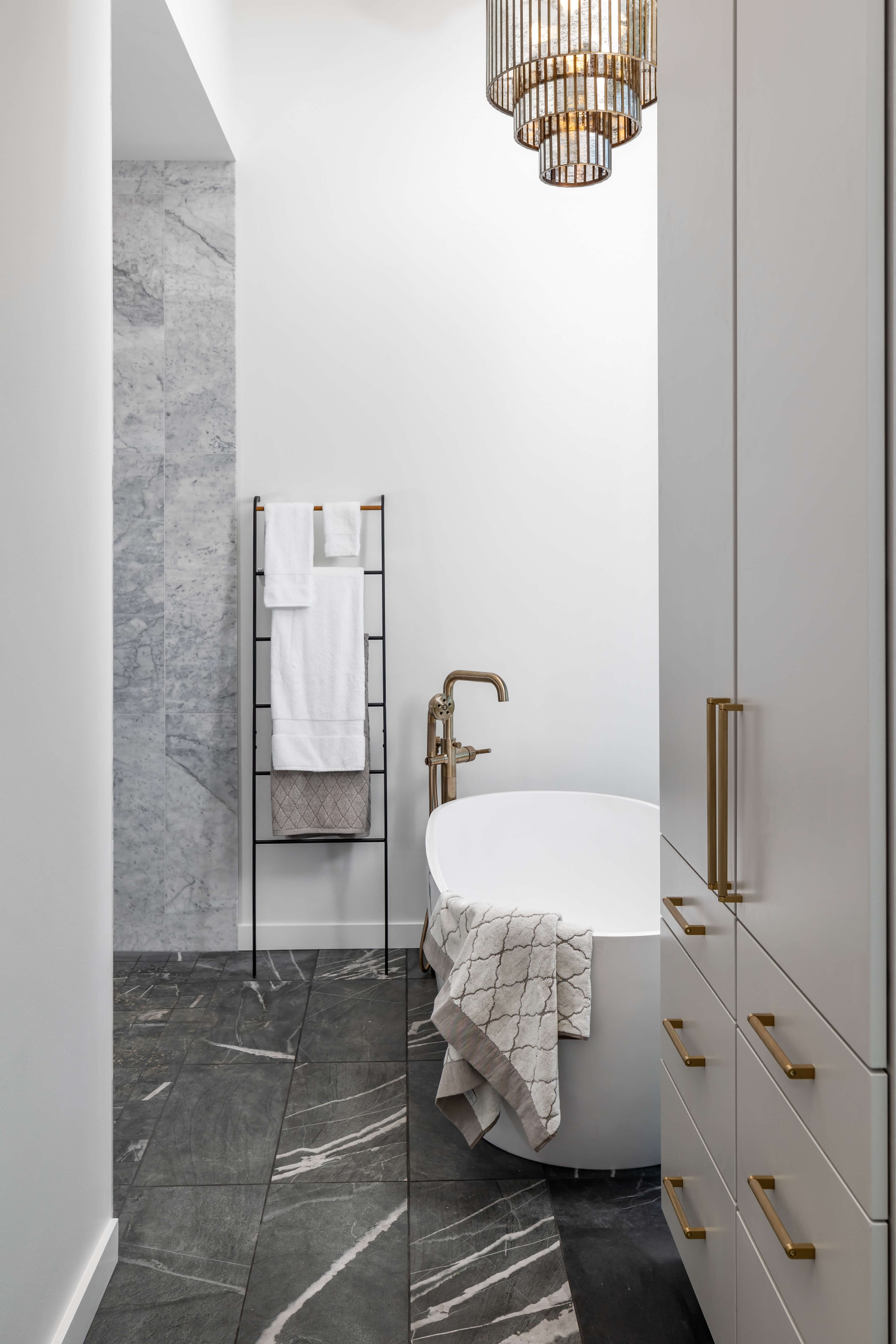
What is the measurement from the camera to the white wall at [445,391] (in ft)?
11.3

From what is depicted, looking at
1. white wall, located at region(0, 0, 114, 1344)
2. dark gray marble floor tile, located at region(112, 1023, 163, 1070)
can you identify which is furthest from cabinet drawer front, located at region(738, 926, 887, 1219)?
dark gray marble floor tile, located at region(112, 1023, 163, 1070)

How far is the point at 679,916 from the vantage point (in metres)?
1.63

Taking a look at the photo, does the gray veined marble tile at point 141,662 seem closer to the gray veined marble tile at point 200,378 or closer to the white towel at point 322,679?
the white towel at point 322,679

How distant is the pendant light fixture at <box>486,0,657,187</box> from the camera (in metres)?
2.15

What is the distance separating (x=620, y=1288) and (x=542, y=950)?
2.09 ft

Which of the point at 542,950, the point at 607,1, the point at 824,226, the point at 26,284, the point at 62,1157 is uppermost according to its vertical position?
the point at 607,1

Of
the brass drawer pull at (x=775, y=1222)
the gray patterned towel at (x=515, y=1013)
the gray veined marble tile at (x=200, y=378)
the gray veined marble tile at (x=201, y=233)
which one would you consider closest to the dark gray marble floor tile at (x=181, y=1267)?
the gray patterned towel at (x=515, y=1013)

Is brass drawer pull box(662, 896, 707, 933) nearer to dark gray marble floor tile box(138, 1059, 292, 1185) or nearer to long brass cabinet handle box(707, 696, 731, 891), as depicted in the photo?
long brass cabinet handle box(707, 696, 731, 891)

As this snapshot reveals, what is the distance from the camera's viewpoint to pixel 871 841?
2.94ft

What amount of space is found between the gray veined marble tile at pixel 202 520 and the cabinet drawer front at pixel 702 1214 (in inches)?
95.0

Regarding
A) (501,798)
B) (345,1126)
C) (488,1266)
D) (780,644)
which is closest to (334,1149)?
(345,1126)

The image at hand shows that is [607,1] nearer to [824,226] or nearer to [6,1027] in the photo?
[824,226]

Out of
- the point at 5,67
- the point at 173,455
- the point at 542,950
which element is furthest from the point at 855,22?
the point at 173,455

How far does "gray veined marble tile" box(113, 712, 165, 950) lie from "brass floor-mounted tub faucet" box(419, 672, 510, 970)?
991 mm
